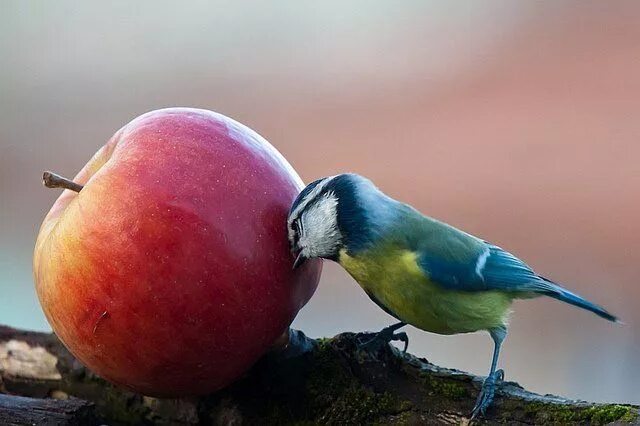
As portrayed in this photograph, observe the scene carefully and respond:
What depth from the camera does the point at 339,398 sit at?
3.46ft

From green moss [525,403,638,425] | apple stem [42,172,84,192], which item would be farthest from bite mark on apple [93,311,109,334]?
green moss [525,403,638,425]

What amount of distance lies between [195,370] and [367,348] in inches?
9.7

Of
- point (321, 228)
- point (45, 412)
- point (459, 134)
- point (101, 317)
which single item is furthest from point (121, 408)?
point (459, 134)

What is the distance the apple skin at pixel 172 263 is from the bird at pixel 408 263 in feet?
0.18

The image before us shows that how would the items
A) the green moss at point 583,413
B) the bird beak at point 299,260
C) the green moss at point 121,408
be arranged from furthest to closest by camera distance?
the green moss at point 121,408
the bird beak at point 299,260
the green moss at point 583,413

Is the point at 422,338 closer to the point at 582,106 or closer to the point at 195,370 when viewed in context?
the point at 582,106

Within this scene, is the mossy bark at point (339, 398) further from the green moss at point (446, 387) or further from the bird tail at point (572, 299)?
the bird tail at point (572, 299)

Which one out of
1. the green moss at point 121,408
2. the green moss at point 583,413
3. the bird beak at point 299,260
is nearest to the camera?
the green moss at point 583,413

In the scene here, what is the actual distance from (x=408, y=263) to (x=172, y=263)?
0.32 meters

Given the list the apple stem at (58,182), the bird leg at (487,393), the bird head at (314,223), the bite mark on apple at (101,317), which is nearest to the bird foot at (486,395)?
the bird leg at (487,393)

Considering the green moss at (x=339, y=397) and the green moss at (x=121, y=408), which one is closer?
the green moss at (x=339, y=397)

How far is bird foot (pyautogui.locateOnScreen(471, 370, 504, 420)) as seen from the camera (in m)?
0.95

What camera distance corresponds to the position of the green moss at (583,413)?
885mm

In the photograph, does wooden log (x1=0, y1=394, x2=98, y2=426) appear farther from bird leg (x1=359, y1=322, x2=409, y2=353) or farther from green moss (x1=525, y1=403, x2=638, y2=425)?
green moss (x1=525, y1=403, x2=638, y2=425)
